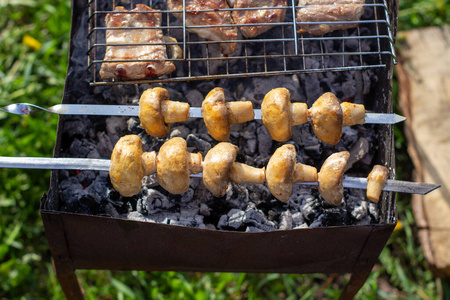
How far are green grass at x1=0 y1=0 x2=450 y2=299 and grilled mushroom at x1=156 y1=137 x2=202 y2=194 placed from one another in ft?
5.02

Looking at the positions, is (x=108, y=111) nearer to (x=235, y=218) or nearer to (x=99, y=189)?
(x=99, y=189)

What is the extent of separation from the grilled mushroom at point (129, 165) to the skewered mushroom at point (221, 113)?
0.44 m

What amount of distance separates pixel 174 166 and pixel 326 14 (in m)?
1.66

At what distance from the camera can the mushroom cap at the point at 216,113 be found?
2648 millimetres

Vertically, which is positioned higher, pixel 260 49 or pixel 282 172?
pixel 260 49

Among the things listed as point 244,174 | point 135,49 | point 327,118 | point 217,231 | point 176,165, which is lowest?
point 217,231

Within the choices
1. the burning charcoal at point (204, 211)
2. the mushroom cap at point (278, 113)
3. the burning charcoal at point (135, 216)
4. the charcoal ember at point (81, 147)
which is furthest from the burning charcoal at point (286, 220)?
the charcoal ember at point (81, 147)

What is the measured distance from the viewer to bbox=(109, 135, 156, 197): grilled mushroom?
2.54 m

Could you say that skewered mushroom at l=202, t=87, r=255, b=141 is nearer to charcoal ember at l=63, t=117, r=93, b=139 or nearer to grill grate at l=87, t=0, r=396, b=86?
grill grate at l=87, t=0, r=396, b=86

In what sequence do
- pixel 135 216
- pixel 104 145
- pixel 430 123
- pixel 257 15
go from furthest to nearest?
pixel 430 123 < pixel 104 145 < pixel 257 15 < pixel 135 216

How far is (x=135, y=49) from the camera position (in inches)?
119

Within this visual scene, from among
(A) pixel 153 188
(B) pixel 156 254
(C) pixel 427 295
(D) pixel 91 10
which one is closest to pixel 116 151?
(A) pixel 153 188

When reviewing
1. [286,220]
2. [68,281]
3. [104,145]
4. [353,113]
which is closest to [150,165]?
[104,145]

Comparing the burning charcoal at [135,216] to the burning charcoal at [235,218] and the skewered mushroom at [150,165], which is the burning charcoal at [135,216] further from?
the burning charcoal at [235,218]
